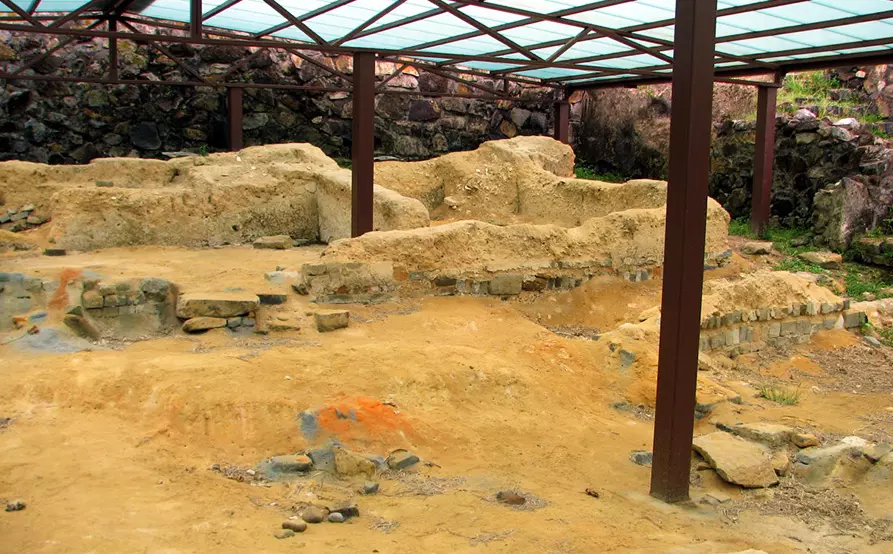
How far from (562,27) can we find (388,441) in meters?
7.41

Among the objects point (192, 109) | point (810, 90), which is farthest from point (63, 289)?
point (810, 90)

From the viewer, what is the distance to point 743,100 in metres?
18.1

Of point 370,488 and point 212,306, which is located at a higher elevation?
point 212,306

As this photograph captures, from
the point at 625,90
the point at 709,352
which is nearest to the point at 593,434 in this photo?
the point at 709,352

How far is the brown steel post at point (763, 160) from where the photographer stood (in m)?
14.7

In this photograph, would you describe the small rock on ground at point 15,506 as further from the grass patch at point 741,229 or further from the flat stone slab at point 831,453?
the grass patch at point 741,229

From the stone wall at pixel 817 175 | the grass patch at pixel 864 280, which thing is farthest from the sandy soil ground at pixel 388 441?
the stone wall at pixel 817 175

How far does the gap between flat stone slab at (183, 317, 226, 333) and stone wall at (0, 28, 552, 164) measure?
9619 mm

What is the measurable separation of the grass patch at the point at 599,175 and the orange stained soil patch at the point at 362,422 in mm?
15092

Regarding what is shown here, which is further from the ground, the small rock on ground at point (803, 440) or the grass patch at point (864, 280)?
the grass patch at point (864, 280)

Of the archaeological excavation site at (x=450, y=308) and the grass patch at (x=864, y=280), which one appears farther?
the grass patch at (x=864, y=280)

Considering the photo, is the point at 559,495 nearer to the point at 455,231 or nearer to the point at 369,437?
the point at 369,437

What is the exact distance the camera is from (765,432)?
19.7ft

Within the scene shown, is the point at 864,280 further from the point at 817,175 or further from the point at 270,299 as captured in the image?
the point at 270,299
